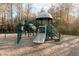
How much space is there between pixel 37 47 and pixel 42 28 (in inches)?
8.7

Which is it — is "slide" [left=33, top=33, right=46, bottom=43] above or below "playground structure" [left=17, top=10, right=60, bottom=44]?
below

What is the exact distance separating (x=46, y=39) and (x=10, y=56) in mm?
444

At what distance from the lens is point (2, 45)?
237 centimetres

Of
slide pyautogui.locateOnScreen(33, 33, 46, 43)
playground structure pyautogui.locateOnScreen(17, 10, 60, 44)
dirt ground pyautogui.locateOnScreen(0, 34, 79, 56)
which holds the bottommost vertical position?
dirt ground pyautogui.locateOnScreen(0, 34, 79, 56)

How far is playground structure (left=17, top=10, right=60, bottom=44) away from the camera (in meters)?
2.34

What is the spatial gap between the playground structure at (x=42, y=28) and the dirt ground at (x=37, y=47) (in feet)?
0.19

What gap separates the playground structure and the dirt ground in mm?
56

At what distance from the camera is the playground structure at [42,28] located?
234 cm

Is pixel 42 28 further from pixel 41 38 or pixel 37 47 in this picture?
pixel 37 47

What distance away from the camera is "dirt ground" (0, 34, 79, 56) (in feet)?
7.72

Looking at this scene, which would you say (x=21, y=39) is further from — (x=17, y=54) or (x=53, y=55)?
(x=53, y=55)

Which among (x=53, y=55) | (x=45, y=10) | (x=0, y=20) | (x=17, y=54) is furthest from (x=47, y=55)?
(x=0, y=20)

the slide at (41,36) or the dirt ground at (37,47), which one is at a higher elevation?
the slide at (41,36)

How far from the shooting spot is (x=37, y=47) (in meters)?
2.37
